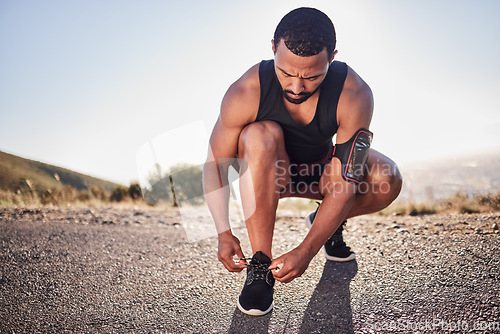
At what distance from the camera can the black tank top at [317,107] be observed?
1927 millimetres

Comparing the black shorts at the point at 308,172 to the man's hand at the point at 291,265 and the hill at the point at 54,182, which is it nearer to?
the man's hand at the point at 291,265

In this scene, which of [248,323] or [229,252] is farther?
[229,252]

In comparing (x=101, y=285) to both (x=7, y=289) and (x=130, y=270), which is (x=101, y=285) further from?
(x=7, y=289)

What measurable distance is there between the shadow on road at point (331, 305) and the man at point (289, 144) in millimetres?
198

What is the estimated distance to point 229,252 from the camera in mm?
1731

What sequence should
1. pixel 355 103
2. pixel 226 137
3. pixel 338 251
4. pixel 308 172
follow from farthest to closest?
pixel 308 172 → pixel 338 251 → pixel 226 137 → pixel 355 103

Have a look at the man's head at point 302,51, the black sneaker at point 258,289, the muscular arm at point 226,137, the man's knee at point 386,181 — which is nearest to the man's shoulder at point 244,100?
the muscular arm at point 226,137

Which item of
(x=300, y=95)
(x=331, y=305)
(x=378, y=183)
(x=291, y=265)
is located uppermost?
(x=300, y=95)

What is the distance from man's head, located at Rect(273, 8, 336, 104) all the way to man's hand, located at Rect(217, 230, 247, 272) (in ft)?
2.81

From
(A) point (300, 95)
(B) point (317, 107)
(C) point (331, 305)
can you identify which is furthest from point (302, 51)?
(C) point (331, 305)

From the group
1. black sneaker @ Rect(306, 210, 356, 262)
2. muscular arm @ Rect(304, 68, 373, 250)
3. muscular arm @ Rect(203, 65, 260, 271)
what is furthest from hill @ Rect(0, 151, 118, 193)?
muscular arm @ Rect(304, 68, 373, 250)

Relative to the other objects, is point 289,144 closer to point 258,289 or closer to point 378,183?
point 378,183

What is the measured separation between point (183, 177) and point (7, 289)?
9.02 meters

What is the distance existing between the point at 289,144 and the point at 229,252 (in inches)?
32.3
